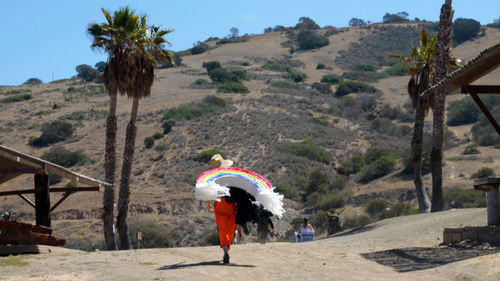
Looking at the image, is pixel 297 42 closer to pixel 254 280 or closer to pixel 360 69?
pixel 360 69

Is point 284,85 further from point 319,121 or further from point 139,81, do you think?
point 139,81

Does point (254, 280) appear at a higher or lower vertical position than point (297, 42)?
lower

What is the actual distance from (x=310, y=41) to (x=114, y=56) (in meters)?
101

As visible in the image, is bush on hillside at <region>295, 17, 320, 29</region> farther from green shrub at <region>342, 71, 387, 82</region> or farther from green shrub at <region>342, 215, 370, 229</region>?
green shrub at <region>342, 215, 370, 229</region>

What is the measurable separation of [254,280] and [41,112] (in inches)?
2425

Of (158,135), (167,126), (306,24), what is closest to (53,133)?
(158,135)

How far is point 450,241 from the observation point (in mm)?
14203

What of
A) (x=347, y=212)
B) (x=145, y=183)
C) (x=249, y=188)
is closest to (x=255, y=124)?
(x=145, y=183)

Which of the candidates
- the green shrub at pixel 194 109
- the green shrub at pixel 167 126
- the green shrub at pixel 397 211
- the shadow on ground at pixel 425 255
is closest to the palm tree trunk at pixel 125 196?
the shadow on ground at pixel 425 255

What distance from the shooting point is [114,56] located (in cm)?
2523

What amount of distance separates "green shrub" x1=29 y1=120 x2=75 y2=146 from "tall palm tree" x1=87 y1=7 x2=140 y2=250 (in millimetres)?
34183

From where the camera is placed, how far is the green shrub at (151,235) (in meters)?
31.2

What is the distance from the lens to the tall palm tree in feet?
81.1

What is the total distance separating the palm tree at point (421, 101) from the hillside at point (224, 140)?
11.4m
